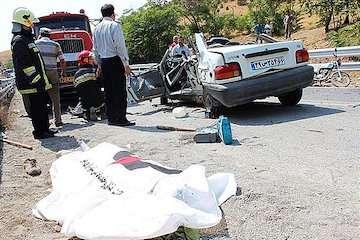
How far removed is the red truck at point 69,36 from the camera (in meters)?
13.0

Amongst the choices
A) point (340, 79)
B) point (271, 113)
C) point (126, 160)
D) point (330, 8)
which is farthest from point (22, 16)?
point (330, 8)

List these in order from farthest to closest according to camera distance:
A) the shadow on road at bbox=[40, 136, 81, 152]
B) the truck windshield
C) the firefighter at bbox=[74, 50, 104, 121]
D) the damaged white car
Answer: the truck windshield, the firefighter at bbox=[74, 50, 104, 121], the damaged white car, the shadow on road at bbox=[40, 136, 81, 152]

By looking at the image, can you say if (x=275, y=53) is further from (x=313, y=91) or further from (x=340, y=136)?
(x=313, y=91)

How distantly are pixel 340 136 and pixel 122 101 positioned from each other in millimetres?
3668

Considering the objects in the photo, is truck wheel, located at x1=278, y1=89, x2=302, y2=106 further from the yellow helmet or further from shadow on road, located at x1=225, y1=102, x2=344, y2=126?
the yellow helmet

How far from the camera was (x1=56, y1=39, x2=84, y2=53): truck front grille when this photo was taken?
1335 cm

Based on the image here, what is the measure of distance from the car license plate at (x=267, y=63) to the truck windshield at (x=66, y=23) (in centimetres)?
866

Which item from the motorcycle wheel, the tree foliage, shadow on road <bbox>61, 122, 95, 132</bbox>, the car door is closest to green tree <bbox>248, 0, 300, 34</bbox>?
the tree foliage

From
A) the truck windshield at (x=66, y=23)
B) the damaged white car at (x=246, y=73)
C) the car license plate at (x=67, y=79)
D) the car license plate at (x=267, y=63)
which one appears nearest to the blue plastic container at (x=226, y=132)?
the damaged white car at (x=246, y=73)

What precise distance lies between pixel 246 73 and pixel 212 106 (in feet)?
2.92

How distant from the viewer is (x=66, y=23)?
14641 millimetres

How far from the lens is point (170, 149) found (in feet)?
19.1

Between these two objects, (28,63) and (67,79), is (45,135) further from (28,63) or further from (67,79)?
(67,79)

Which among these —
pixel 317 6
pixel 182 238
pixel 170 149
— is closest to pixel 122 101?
pixel 170 149
